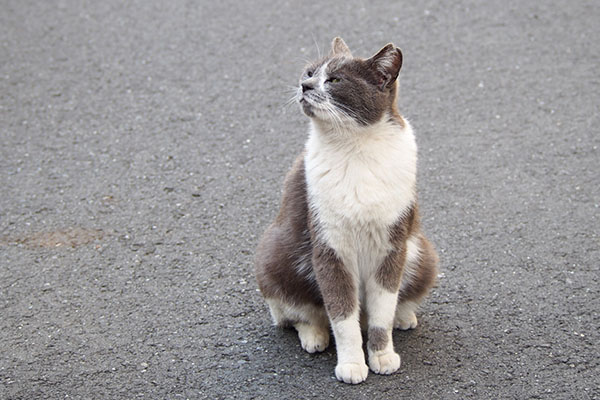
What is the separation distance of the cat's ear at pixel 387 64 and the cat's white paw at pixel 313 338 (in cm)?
119

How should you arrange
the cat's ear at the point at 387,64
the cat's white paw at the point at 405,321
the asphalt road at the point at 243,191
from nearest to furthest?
1. the cat's ear at the point at 387,64
2. the asphalt road at the point at 243,191
3. the cat's white paw at the point at 405,321

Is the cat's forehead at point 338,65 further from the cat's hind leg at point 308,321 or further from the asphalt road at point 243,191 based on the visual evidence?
the asphalt road at point 243,191

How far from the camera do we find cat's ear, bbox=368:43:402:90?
3072 mm

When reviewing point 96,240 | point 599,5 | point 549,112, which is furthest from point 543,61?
point 96,240

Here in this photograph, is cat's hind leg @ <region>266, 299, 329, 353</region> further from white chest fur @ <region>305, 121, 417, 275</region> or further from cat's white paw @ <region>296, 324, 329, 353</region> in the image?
white chest fur @ <region>305, 121, 417, 275</region>

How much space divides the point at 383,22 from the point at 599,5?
6.84ft

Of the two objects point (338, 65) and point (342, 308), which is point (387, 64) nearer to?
point (338, 65)

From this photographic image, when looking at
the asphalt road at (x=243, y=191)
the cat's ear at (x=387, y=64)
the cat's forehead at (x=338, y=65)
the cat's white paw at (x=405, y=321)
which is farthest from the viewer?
the cat's white paw at (x=405, y=321)

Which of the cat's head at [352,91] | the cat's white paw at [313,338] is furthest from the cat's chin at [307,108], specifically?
the cat's white paw at [313,338]

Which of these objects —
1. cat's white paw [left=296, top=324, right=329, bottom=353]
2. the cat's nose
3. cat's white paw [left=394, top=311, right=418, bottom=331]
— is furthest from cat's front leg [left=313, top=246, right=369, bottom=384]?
the cat's nose

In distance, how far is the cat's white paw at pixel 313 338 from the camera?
3449 millimetres

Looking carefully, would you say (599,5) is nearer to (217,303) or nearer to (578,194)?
(578,194)

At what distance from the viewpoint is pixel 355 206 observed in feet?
10.2

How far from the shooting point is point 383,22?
22.2 feet
